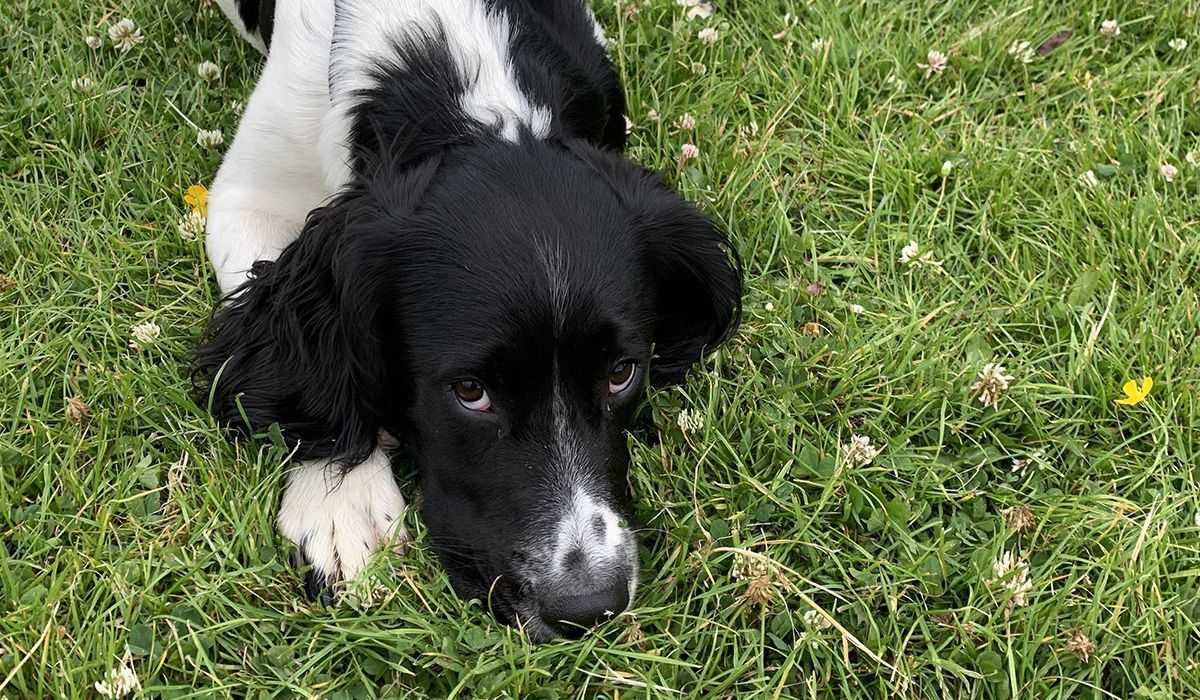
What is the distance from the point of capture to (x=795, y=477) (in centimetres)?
310

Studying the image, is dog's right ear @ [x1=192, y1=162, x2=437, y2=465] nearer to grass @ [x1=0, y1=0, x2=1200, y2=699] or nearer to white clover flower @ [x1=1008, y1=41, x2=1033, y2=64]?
grass @ [x1=0, y1=0, x2=1200, y2=699]

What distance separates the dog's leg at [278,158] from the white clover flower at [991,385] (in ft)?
6.37

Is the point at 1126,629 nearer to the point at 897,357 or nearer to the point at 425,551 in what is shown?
the point at 897,357

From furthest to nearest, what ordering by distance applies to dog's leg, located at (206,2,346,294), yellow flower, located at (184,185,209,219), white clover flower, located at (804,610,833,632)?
yellow flower, located at (184,185,209,219), dog's leg, located at (206,2,346,294), white clover flower, located at (804,610,833,632)

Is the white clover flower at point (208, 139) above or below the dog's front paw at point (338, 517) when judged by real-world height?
above

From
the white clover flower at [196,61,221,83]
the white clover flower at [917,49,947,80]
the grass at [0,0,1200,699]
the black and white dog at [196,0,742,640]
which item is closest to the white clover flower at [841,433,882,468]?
the grass at [0,0,1200,699]

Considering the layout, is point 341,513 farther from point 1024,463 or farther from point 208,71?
point 208,71

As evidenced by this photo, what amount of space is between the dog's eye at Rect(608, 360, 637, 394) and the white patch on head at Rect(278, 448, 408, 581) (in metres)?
0.61

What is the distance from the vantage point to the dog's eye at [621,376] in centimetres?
284

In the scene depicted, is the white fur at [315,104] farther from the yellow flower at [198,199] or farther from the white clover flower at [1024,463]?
the white clover flower at [1024,463]

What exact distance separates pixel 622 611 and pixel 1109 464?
1.47 meters

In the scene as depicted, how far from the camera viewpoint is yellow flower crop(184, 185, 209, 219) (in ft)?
12.4

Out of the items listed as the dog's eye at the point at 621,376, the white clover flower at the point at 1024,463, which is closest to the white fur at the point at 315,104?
the dog's eye at the point at 621,376

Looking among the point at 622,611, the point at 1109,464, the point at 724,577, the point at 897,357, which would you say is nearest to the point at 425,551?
the point at 622,611
